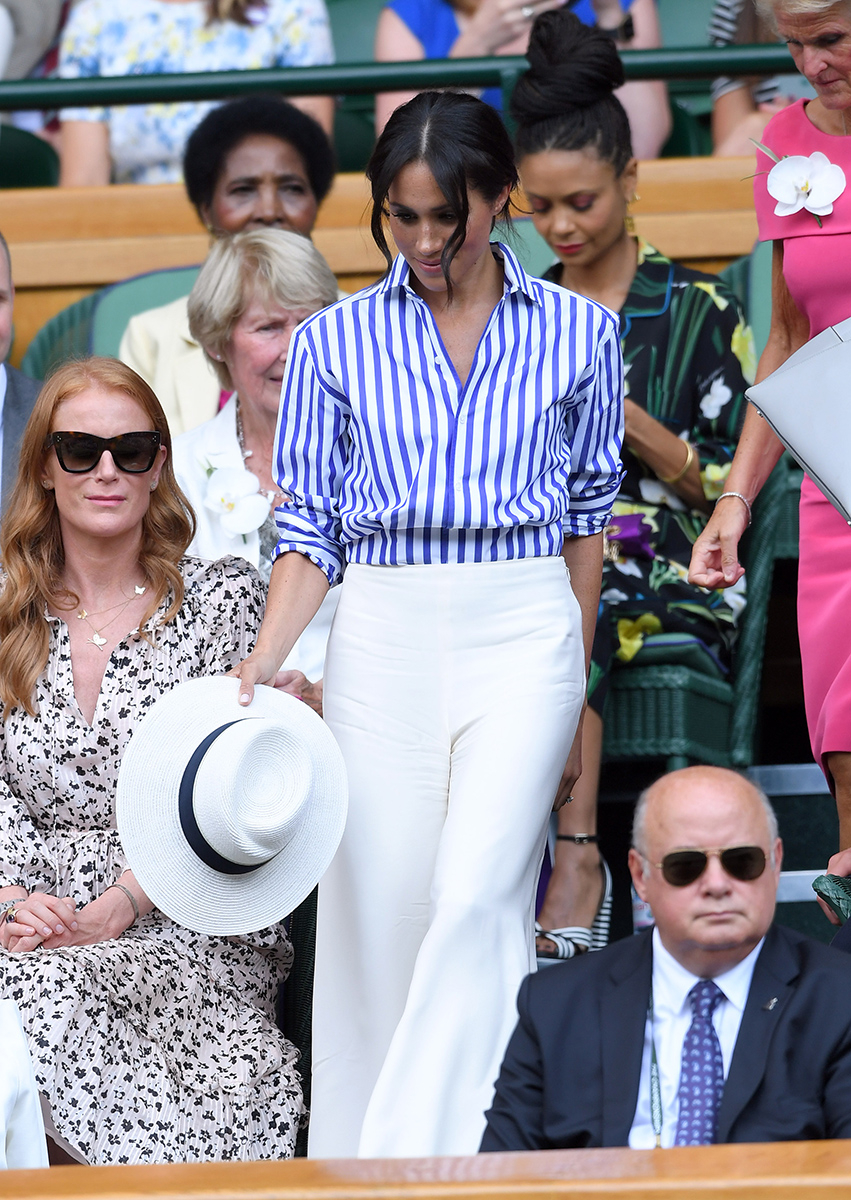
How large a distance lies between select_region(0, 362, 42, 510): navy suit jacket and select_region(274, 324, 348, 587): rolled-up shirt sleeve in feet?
4.53

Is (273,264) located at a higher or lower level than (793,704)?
higher

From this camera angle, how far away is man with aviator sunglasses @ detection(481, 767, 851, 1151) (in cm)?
226

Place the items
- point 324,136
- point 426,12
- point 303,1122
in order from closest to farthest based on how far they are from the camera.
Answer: point 303,1122 → point 324,136 → point 426,12

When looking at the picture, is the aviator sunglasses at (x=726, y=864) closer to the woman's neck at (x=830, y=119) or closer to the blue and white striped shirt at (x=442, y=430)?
the blue and white striped shirt at (x=442, y=430)

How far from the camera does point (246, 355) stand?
4.16m

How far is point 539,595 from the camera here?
9.25ft

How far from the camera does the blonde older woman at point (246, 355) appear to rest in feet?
13.3

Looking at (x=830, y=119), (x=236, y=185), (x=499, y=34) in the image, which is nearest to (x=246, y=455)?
(x=236, y=185)

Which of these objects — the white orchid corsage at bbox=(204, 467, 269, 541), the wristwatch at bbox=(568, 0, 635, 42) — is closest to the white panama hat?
the white orchid corsage at bbox=(204, 467, 269, 541)

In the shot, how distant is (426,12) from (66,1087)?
4011 millimetres

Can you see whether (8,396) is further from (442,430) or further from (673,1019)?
(673,1019)

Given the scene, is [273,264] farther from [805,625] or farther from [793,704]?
[793,704]

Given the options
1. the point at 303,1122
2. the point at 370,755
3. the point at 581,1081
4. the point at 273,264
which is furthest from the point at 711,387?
the point at 581,1081

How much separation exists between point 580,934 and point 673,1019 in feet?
4.09
